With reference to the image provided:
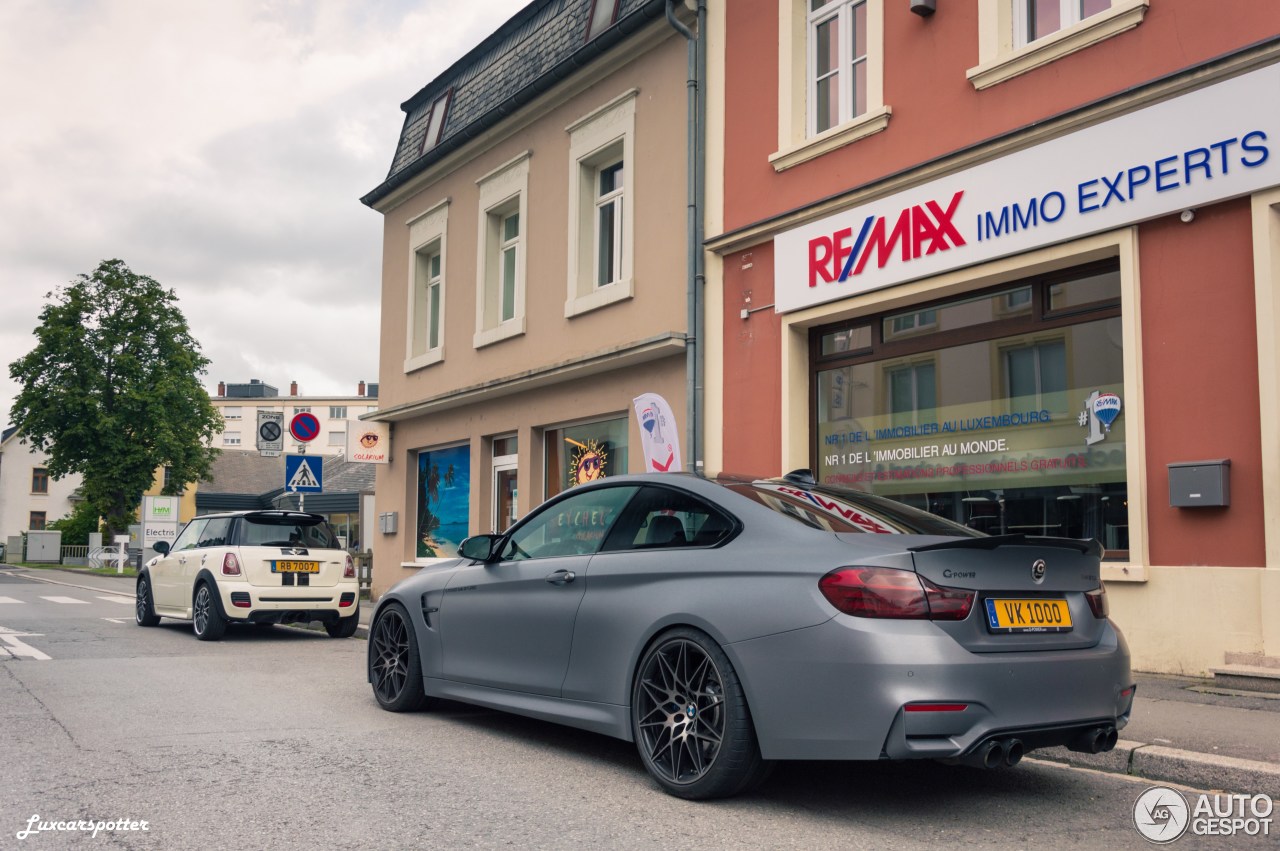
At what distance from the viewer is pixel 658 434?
12234mm

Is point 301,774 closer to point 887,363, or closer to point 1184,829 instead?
point 1184,829

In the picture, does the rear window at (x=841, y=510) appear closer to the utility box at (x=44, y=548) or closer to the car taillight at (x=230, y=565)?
the car taillight at (x=230, y=565)

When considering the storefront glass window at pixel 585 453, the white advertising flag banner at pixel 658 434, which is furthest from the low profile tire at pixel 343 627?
the white advertising flag banner at pixel 658 434

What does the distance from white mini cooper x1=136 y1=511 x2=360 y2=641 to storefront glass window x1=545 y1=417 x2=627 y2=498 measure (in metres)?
3.23

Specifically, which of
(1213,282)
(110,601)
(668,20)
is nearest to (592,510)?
(1213,282)

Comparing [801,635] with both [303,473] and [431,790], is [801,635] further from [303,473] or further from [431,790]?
[303,473]

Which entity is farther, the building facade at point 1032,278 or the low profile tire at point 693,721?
the building facade at point 1032,278

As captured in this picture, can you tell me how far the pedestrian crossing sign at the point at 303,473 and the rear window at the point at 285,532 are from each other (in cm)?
248

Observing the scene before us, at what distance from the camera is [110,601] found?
21.1 metres

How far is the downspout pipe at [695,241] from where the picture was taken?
12555 mm

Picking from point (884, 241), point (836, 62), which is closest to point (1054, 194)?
point (884, 241)

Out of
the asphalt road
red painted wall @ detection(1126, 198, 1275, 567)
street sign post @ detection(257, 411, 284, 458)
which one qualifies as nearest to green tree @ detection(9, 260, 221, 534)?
street sign post @ detection(257, 411, 284, 458)

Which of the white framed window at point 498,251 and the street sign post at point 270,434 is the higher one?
the white framed window at point 498,251

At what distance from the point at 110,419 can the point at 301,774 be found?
5015 cm
